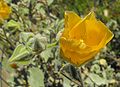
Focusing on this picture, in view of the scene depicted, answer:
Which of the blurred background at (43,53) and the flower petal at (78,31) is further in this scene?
the blurred background at (43,53)

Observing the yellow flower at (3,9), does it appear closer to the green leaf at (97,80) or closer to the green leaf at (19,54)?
the green leaf at (19,54)

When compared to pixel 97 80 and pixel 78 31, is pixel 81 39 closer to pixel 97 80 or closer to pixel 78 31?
pixel 78 31

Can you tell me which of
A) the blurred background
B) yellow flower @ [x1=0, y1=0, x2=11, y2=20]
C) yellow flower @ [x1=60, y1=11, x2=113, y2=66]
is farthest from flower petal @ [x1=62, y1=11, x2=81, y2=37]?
yellow flower @ [x1=0, y1=0, x2=11, y2=20]

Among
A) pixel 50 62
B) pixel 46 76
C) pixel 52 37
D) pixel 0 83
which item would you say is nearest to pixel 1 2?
pixel 52 37

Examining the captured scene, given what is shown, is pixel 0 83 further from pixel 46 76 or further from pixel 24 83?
pixel 46 76

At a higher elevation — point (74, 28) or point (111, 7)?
point (74, 28)

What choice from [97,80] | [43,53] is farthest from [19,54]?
[97,80]

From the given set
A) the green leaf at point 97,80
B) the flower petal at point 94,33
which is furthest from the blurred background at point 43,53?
the flower petal at point 94,33

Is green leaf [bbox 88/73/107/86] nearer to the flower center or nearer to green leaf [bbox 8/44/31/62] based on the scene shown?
green leaf [bbox 8/44/31/62]
